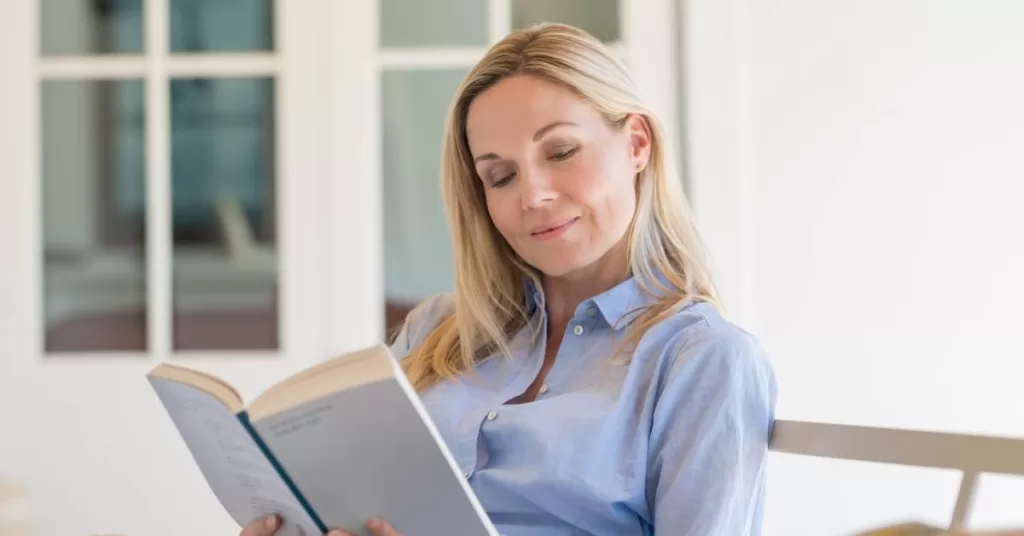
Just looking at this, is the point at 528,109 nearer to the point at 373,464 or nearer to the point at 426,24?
the point at 373,464

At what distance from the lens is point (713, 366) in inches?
43.5

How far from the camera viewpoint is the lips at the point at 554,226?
1255 mm

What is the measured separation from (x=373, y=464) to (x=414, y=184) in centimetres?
133

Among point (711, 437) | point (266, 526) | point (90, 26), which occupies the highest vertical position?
point (90, 26)

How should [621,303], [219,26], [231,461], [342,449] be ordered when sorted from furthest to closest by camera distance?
[219,26] → [621,303] → [231,461] → [342,449]

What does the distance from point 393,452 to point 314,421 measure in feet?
0.26

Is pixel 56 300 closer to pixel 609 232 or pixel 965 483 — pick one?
pixel 609 232

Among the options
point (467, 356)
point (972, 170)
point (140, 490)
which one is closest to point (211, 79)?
point (140, 490)

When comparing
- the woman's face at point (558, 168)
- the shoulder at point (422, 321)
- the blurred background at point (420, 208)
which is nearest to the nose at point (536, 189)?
the woman's face at point (558, 168)

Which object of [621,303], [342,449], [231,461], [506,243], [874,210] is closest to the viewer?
[342,449]

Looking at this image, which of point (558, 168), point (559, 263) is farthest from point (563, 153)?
point (559, 263)

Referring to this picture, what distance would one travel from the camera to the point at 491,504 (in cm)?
122

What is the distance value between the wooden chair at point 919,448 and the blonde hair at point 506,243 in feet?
0.71

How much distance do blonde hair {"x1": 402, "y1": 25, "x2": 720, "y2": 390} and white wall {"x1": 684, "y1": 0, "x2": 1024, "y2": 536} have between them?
32.2 inches
